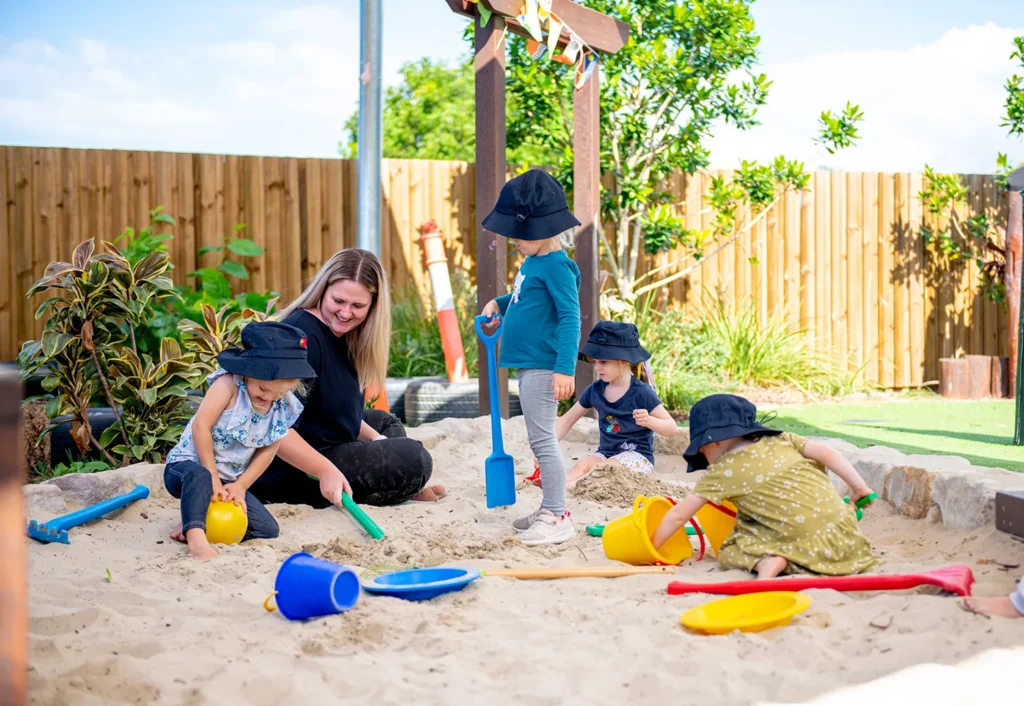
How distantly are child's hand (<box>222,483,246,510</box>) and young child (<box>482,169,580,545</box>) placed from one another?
3.10ft

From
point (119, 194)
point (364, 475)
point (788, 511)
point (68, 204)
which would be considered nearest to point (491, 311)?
point (364, 475)

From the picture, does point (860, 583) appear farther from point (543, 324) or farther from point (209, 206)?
point (209, 206)

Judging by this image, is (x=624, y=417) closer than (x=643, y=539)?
No

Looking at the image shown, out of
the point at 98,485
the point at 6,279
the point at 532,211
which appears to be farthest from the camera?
the point at 6,279

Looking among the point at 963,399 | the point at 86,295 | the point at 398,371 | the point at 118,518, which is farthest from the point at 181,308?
the point at 963,399

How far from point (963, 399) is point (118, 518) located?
22.7 ft

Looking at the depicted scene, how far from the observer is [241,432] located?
3.12m

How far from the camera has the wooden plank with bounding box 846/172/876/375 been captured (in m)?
8.68

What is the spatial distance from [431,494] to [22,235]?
493cm

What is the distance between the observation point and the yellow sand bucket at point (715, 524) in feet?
9.32

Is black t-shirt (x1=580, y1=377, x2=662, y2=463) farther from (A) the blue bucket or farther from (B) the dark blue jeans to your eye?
(A) the blue bucket

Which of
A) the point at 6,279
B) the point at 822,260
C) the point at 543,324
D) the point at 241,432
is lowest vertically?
the point at 241,432

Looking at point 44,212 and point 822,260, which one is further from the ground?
point 44,212

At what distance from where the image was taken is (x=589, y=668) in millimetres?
1863
